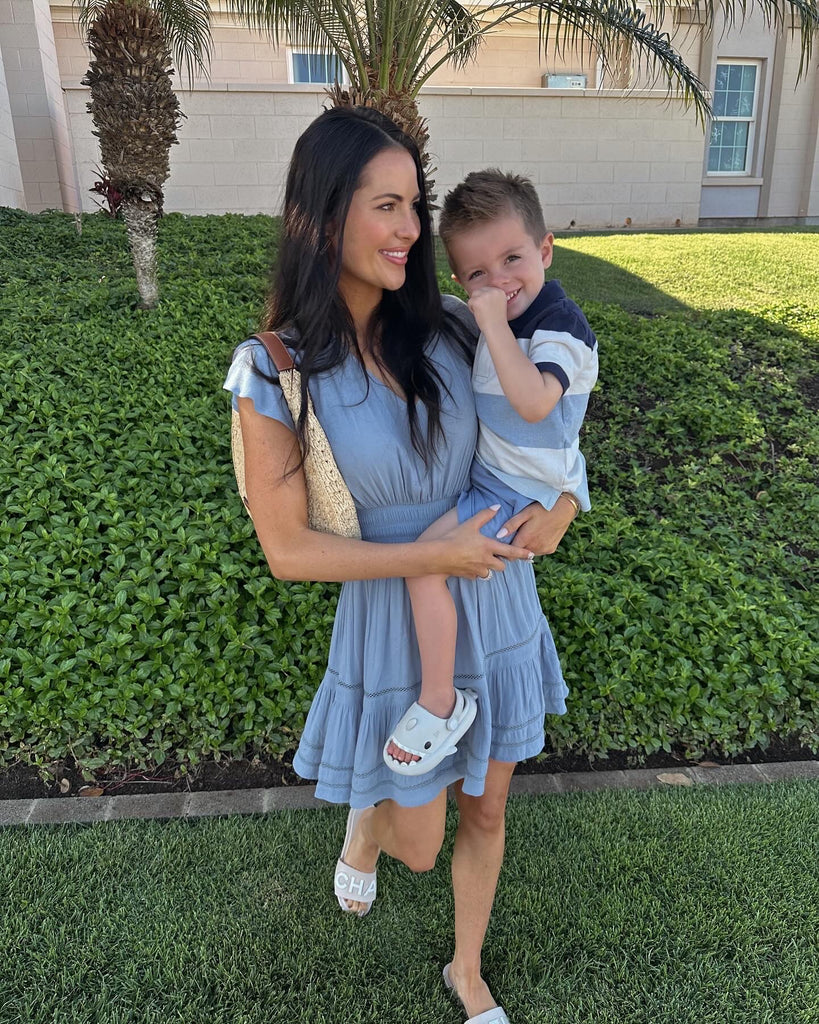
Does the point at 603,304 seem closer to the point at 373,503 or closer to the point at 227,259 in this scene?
the point at 227,259

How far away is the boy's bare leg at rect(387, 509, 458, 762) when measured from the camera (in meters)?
1.61

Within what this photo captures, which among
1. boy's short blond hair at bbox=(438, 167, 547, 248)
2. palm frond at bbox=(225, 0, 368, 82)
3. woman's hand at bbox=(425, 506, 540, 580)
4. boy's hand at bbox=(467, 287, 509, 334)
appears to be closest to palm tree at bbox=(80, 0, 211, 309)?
palm frond at bbox=(225, 0, 368, 82)

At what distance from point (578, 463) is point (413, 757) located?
29.0 inches

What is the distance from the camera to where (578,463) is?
1745 mm

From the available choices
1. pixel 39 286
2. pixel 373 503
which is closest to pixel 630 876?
pixel 373 503

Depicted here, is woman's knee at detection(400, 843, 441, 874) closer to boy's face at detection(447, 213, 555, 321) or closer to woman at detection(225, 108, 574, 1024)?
woman at detection(225, 108, 574, 1024)

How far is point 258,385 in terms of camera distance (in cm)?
146

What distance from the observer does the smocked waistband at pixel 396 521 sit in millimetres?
1673

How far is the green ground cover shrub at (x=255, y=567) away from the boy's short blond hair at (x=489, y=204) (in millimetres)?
1815

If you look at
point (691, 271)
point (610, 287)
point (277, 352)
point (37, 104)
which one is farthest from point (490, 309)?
point (37, 104)

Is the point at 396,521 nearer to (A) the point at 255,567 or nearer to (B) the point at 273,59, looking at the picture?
(A) the point at 255,567

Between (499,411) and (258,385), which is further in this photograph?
(499,411)

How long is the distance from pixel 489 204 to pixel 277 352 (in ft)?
1.88

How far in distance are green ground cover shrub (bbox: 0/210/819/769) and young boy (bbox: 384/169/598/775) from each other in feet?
4.73
